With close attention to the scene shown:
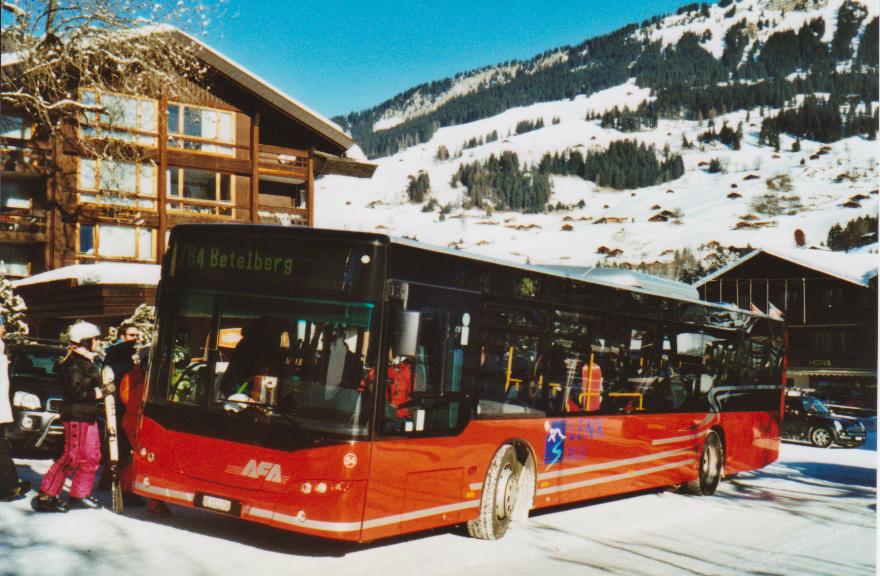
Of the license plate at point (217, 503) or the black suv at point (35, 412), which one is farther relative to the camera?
the black suv at point (35, 412)

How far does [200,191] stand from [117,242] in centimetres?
351

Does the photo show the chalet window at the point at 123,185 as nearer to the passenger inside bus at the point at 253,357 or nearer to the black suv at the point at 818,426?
the black suv at the point at 818,426

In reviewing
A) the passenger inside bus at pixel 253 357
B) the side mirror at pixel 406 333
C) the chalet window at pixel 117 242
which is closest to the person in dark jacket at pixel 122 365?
the passenger inside bus at pixel 253 357

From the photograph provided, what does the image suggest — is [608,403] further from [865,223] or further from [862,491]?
[865,223]

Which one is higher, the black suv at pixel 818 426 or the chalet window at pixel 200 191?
the chalet window at pixel 200 191

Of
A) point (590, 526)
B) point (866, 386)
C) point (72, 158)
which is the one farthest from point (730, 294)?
point (590, 526)

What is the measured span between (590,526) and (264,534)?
3571 mm

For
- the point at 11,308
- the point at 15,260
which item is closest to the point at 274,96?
the point at 15,260

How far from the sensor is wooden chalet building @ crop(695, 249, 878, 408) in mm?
52500

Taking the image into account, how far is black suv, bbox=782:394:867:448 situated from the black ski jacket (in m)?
22.8

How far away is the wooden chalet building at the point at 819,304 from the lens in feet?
172

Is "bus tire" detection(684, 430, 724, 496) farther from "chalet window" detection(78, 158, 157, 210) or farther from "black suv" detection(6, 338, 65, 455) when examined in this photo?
"chalet window" detection(78, 158, 157, 210)

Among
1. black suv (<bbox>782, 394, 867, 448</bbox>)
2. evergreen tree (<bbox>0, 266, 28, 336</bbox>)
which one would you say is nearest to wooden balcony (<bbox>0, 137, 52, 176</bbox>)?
evergreen tree (<bbox>0, 266, 28, 336</bbox>)

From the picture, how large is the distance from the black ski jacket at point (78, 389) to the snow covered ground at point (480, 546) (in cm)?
89
